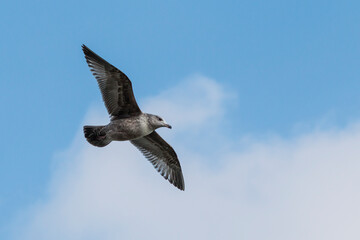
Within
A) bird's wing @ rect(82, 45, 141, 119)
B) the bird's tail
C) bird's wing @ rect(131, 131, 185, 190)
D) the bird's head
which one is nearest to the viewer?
bird's wing @ rect(82, 45, 141, 119)

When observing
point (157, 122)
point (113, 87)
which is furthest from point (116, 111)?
point (157, 122)

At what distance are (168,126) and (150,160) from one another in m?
2.03

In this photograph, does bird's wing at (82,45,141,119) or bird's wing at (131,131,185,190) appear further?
bird's wing at (131,131,185,190)

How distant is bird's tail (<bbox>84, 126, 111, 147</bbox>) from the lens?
46.4 ft

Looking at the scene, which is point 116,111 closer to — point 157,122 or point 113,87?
point 113,87

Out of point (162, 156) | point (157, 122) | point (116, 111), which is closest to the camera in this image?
point (116, 111)

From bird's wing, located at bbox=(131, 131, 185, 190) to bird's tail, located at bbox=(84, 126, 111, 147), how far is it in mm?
1933

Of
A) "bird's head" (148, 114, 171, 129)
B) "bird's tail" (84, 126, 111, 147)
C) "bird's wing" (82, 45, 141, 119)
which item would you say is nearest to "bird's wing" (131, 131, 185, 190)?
"bird's head" (148, 114, 171, 129)

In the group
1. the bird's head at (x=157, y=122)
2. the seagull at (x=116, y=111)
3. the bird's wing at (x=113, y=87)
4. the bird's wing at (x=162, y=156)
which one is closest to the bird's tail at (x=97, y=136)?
the seagull at (x=116, y=111)

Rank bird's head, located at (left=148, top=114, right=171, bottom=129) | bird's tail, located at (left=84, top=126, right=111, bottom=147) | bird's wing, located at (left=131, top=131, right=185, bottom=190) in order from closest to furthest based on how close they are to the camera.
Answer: bird's tail, located at (left=84, top=126, right=111, bottom=147), bird's head, located at (left=148, top=114, right=171, bottom=129), bird's wing, located at (left=131, top=131, right=185, bottom=190)

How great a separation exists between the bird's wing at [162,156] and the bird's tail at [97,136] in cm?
193

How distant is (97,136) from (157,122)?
139cm

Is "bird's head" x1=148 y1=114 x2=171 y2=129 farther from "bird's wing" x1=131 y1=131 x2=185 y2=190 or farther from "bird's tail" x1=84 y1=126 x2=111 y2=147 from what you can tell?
"bird's wing" x1=131 y1=131 x2=185 y2=190

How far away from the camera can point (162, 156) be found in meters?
16.4
